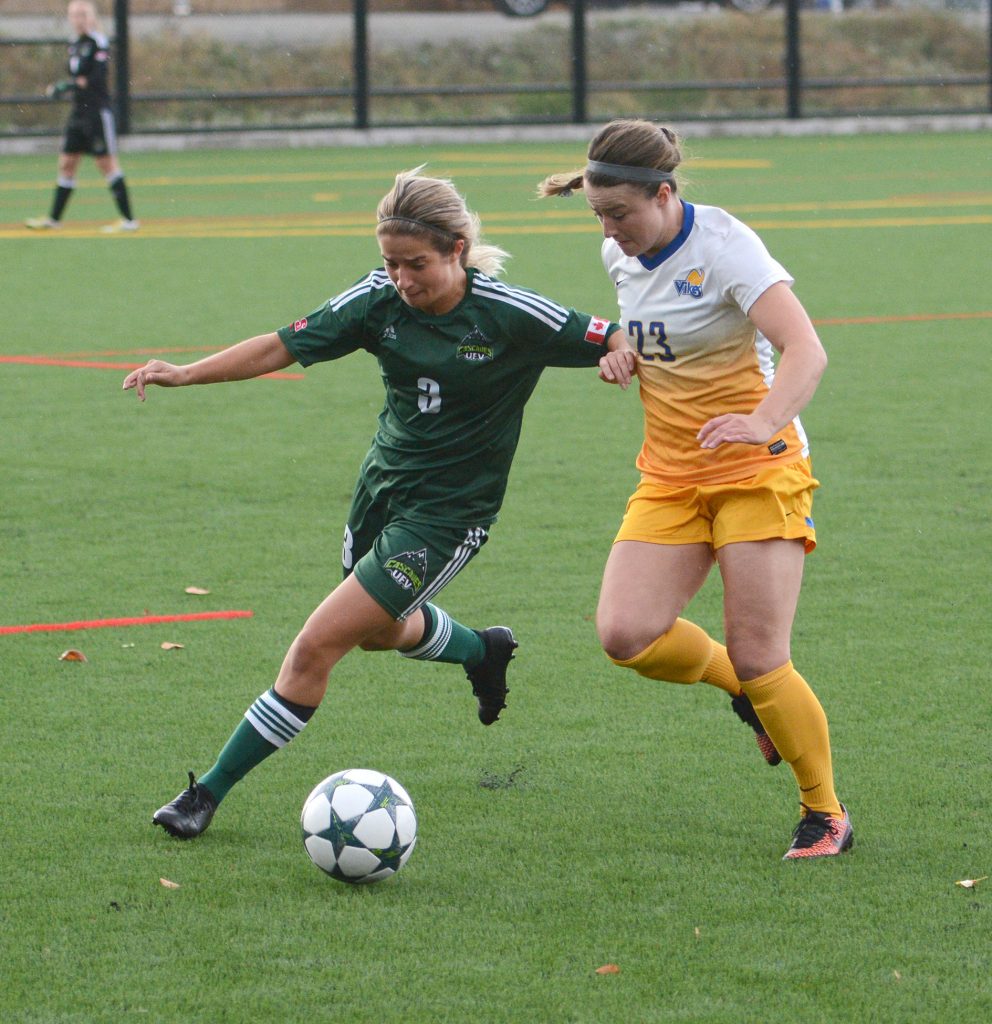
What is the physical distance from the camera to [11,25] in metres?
29.5

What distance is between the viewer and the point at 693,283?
4266 mm

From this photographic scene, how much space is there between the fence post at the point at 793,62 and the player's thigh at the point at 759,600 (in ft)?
88.2

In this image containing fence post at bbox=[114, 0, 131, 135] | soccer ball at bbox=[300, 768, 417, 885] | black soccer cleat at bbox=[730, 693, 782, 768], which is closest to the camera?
soccer ball at bbox=[300, 768, 417, 885]

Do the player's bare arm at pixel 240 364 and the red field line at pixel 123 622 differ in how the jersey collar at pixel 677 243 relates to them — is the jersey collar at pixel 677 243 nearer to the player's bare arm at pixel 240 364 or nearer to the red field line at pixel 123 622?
the player's bare arm at pixel 240 364

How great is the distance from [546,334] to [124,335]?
8.32m

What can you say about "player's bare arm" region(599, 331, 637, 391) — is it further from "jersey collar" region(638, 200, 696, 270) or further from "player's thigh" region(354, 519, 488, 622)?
"player's thigh" region(354, 519, 488, 622)

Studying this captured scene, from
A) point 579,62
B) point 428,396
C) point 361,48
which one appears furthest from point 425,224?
point 579,62

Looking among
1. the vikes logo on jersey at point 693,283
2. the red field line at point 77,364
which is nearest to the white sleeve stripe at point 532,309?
the vikes logo on jersey at point 693,283

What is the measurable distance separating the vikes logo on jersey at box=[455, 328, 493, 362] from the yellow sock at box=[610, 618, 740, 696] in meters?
0.83

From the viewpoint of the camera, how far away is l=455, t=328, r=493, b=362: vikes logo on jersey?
4.43 metres

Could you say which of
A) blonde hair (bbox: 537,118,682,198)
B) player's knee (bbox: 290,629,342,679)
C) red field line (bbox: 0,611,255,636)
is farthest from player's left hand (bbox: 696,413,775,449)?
red field line (bbox: 0,611,255,636)

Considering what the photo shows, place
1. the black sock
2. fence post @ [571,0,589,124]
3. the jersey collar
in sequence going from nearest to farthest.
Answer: the jersey collar < the black sock < fence post @ [571,0,589,124]

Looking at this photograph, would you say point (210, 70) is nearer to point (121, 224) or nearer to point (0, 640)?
point (121, 224)

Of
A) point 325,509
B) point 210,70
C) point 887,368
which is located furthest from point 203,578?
point 210,70
